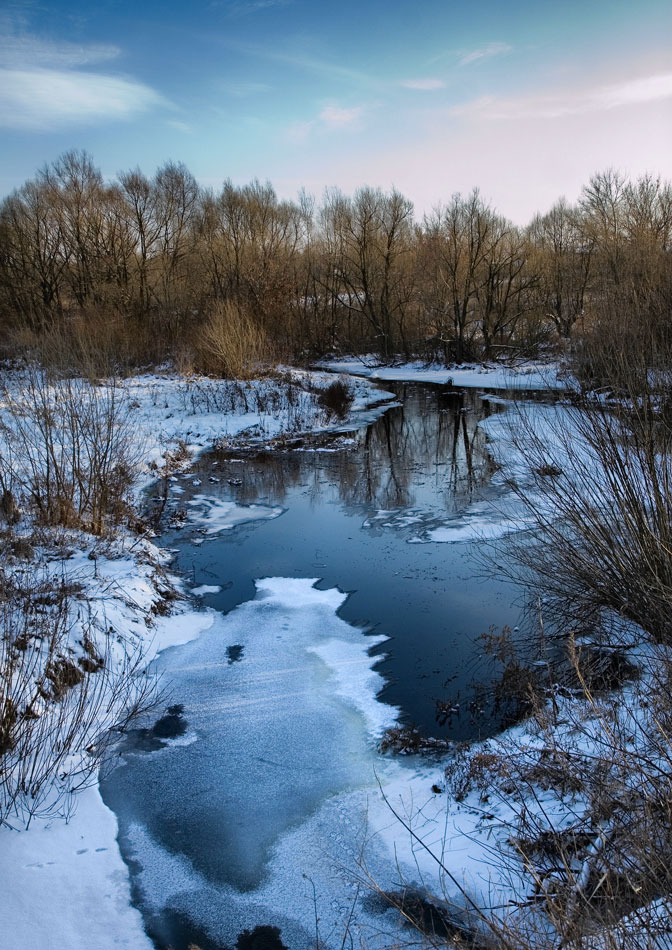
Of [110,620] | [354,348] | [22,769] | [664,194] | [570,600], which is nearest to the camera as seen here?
[22,769]

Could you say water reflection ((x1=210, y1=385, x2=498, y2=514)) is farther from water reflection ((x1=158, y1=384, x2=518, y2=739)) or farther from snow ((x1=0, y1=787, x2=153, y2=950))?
snow ((x1=0, y1=787, x2=153, y2=950))

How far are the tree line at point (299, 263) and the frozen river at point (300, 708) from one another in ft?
66.3

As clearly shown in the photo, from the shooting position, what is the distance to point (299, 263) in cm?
3881

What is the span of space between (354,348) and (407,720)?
3421cm

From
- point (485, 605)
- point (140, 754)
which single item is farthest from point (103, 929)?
point (485, 605)

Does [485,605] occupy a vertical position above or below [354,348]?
below

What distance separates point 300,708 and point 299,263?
1458 inches

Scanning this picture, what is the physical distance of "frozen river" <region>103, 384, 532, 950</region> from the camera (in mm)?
3488

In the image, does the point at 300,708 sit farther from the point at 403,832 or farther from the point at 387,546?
the point at 387,546

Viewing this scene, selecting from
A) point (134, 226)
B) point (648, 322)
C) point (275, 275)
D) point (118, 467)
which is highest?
point (134, 226)

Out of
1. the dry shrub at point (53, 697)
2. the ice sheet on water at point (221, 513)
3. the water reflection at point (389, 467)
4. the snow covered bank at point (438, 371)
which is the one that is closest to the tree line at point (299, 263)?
the snow covered bank at point (438, 371)

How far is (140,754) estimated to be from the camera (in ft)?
15.5

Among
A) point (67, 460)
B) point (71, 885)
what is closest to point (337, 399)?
point (67, 460)

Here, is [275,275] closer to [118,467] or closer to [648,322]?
[118,467]
